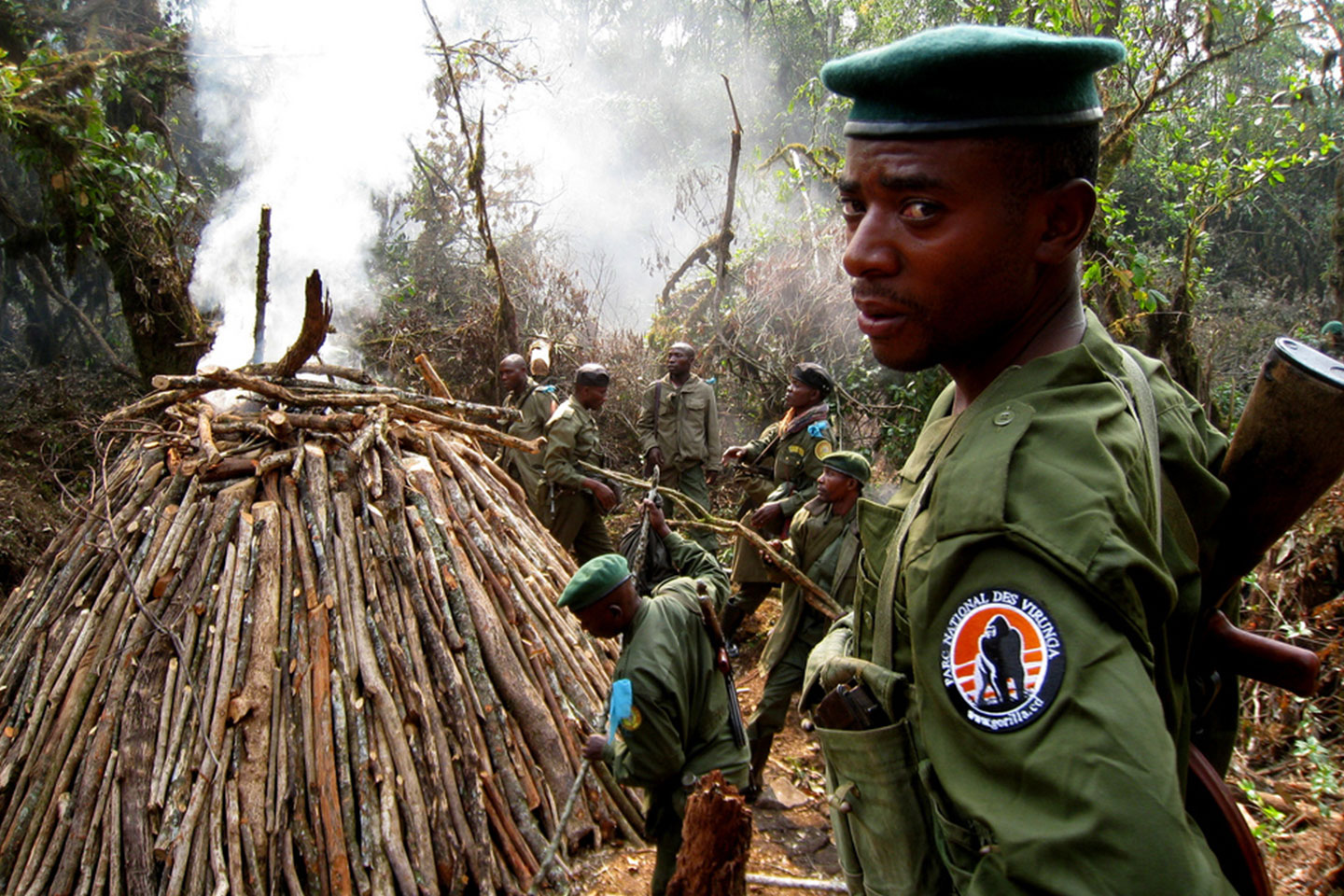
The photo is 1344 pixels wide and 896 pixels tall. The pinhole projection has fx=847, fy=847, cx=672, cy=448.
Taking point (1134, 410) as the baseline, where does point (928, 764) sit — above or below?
below

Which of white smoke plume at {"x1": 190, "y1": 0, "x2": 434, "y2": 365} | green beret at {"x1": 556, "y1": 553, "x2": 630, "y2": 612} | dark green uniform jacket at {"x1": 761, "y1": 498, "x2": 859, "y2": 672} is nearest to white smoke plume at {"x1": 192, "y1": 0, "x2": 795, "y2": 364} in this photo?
white smoke plume at {"x1": 190, "y1": 0, "x2": 434, "y2": 365}

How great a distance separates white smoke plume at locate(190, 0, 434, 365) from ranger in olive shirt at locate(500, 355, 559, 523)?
6696 mm

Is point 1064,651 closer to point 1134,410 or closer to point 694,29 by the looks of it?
point 1134,410

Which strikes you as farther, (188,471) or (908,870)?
(188,471)

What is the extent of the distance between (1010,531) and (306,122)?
57.6ft

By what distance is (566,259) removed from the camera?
14633 mm

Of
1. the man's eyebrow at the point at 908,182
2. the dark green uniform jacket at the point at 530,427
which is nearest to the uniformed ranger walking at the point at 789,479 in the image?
the dark green uniform jacket at the point at 530,427

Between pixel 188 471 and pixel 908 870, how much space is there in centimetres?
407

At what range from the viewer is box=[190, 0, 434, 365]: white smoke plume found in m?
14.2

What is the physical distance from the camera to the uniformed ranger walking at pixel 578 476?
727 cm

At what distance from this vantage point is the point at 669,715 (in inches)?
121

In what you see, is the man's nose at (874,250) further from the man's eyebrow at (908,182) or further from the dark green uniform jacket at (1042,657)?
the dark green uniform jacket at (1042,657)

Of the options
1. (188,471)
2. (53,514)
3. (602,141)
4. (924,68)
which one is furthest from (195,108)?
(924,68)

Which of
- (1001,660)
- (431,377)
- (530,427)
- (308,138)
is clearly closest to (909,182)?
(1001,660)
